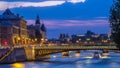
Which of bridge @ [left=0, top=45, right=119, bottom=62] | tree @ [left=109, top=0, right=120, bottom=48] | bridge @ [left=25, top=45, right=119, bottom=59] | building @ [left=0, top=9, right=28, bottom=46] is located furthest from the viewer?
building @ [left=0, top=9, right=28, bottom=46]

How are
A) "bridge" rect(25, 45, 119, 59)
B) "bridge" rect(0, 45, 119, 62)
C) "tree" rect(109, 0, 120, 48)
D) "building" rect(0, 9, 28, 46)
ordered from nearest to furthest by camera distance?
"tree" rect(109, 0, 120, 48)
"bridge" rect(25, 45, 119, 59)
"bridge" rect(0, 45, 119, 62)
"building" rect(0, 9, 28, 46)

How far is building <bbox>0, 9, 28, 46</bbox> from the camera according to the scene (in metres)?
140

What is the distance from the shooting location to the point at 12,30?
141750 millimetres

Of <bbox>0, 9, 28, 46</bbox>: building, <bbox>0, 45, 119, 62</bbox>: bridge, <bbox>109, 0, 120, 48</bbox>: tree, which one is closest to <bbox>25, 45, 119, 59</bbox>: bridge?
<bbox>0, 45, 119, 62</bbox>: bridge

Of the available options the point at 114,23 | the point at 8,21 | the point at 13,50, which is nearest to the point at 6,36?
the point at 8,21

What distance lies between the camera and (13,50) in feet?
327

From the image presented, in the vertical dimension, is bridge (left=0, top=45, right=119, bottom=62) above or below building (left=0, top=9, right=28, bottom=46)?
below

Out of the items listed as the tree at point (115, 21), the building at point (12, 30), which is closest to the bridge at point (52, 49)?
the building at point (12, 30)

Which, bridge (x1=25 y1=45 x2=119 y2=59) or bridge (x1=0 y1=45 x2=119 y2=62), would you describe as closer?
bridge (x1=25 y1=45 x2=119 y2=59)

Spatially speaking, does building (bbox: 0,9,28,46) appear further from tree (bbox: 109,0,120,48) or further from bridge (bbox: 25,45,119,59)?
tree (bbox: 109,0,120,48)

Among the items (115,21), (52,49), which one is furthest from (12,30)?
(115,21)

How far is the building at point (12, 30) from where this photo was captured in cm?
14050

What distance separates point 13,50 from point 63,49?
13.1 m

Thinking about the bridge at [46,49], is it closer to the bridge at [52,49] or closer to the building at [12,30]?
the bridge at [52,49]
